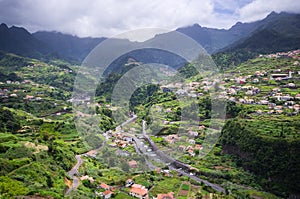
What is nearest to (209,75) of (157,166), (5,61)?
(157,166)

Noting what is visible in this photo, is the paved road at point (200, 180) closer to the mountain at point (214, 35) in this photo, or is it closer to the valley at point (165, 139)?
the valley at point (165, 139)

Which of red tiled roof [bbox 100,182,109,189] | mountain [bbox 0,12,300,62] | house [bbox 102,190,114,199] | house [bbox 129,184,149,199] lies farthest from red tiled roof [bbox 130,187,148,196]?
mountain [bbox 0,12,300,62]

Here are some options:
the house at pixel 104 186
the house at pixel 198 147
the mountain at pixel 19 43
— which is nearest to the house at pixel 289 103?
the house at pixel 198 147

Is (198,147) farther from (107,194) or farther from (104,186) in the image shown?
(107,194)

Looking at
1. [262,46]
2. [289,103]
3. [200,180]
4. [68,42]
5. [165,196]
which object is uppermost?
[68,42]

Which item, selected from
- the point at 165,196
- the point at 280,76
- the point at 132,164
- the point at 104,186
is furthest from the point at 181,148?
the point at 280,76

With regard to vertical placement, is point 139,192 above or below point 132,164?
below

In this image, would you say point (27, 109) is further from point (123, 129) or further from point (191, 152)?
point (191, 152)
